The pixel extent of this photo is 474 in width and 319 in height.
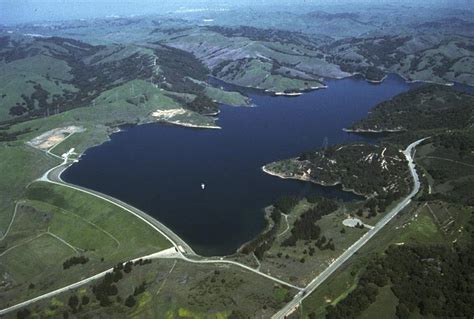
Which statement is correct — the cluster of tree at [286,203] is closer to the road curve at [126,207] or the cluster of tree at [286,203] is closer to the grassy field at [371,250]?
the grassy field at [371,250]

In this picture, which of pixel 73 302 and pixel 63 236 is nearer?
pixel 73 302

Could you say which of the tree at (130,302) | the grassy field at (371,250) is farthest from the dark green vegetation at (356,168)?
the tree at (130,302)

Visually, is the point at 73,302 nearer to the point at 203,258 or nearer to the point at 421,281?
the point at 203,258

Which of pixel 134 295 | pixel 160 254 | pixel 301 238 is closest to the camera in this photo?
pixel 134 295

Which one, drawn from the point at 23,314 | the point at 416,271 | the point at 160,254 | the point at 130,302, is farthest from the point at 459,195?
the point at 23,314

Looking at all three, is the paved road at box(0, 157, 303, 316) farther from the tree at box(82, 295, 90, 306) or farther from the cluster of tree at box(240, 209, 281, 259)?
the tree at box(82, 295, 90, 306)

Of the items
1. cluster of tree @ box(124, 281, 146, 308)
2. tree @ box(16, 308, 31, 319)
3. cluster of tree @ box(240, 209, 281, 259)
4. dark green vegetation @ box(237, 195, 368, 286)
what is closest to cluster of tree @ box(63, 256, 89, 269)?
tree @ box(16, 308, 31, 319)
